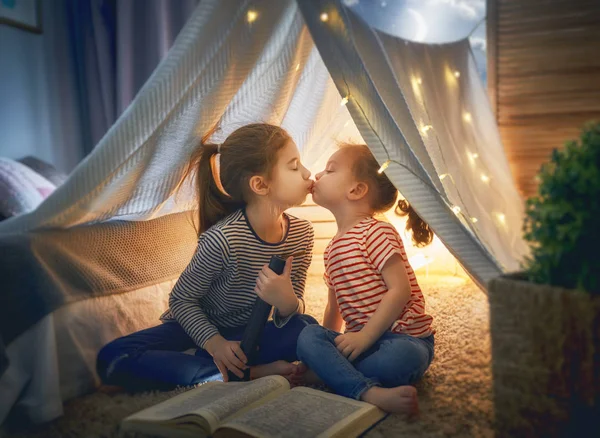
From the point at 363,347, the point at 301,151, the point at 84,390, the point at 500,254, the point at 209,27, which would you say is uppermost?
the point at 209,27

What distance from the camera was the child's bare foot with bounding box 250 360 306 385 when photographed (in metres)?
1.33

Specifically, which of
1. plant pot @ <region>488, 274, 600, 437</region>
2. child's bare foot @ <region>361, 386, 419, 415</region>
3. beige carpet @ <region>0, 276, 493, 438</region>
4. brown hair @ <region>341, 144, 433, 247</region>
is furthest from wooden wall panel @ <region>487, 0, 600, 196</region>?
plant pot @ <region>488, 274, 600, 437</region>

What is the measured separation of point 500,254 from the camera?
129 cm

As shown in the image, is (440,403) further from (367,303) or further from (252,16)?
(252,16)

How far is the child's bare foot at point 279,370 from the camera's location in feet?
4.36

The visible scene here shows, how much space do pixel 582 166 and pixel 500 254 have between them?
47 centimetres

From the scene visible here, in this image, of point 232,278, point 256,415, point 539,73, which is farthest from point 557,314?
point 539,73

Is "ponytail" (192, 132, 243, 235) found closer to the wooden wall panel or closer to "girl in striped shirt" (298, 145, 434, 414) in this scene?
"girl in striped shirt" (298, 145, 434, 414)

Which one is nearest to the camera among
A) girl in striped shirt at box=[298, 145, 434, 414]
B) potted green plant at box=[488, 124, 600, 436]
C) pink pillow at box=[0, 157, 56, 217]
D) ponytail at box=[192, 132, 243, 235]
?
potted green plant at box=[488, 124, 600, 436]

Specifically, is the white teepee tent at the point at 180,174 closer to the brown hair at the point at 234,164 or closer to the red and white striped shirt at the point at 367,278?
the brown hair at the point at 234,164

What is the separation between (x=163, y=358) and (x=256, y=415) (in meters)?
0.41

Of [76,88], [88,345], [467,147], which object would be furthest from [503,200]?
[76,88]

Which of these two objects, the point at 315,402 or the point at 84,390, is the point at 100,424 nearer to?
the point at 84,390

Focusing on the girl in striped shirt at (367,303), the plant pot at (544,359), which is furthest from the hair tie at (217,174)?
the plant pot at (544,359)
